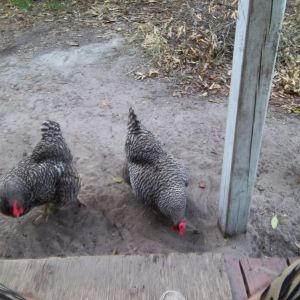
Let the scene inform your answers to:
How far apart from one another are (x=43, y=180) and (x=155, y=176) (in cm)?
90

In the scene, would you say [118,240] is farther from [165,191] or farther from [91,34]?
[91,34]

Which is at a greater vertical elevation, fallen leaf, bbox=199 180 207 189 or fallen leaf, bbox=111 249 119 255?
fallen leaf, bbox=111 249 119 255

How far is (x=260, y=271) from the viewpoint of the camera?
5.93 feet

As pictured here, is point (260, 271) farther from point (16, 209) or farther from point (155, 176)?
point (16, 209)

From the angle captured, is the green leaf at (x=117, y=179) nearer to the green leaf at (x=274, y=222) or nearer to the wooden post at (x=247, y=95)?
the wooden post at (x=247, y=95)

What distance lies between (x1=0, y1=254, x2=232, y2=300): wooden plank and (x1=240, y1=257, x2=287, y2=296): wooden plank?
0.11m

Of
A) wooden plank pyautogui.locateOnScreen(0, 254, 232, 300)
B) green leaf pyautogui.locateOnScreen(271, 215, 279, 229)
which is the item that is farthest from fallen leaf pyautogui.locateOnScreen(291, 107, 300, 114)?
wooden plank pyautogui.locateOnScreen(0, 254, 232, 300)

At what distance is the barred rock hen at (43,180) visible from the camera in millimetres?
2732

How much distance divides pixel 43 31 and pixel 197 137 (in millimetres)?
4028

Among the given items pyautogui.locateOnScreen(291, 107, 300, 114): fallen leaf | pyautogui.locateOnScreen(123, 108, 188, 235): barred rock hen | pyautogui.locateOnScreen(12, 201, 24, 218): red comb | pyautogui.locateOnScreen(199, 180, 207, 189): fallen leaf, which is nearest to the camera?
pyautogui.locateOnScreen(12, 201, 24, 218): red comb

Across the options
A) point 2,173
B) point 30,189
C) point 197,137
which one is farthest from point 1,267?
point 197,137

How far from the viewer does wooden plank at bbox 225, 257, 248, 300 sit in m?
1.71

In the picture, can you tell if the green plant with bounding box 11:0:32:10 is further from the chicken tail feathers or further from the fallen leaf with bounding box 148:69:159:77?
the chicken tail feathers

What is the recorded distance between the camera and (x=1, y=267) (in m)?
1.83
